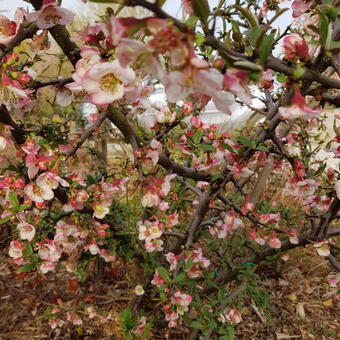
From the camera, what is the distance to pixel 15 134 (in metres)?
0.95

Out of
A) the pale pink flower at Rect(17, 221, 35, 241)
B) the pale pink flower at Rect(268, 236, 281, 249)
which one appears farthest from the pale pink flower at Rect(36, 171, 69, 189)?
the pale pink flower at Rect(268, 236, 281, 249)

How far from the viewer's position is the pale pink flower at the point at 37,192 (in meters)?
0.89

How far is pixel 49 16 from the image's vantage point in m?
0.60

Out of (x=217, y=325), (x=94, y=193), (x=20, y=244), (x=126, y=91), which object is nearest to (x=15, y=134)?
(x=94, y=193)

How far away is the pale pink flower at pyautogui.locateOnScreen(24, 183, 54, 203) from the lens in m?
0.89

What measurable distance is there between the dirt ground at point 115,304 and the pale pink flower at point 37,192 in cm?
107

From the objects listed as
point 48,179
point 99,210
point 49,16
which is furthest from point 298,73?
point 99,210

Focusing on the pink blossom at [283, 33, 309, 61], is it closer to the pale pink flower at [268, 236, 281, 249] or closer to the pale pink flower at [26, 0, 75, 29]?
the pale pink flower at [26, 0, 75, 29]

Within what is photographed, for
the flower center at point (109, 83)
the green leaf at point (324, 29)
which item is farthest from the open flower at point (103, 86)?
the green leaf at point (324, 29)

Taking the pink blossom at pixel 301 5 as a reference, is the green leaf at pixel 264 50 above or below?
below

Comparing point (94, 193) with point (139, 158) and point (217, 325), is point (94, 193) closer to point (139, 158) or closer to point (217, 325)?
point (139, 158)

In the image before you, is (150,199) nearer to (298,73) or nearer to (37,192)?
(37,192)

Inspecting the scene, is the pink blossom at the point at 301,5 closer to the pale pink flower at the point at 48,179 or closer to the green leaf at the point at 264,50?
the green leaf at the point at 264,50

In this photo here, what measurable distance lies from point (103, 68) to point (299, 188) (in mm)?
888
